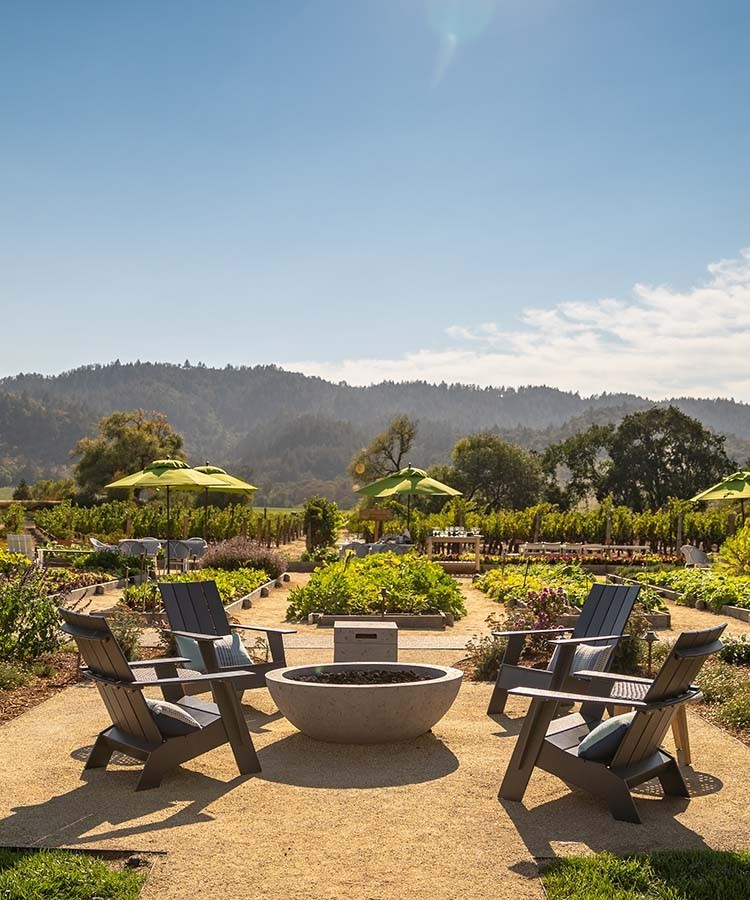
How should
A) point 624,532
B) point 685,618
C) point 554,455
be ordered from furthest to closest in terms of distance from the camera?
point 554,455, point 624,532, point 685,618

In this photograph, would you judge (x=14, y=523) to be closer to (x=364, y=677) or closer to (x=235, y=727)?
(x=364, y=677)

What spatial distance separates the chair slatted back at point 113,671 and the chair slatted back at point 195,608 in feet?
5.34

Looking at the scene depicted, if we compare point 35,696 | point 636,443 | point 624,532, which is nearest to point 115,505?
point 624,532

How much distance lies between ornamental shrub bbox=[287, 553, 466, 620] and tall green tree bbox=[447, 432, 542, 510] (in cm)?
3661

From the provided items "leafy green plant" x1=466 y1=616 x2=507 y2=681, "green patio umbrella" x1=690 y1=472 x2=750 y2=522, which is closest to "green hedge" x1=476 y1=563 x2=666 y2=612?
"leafy green plant" x1=466 y1=616 x2=507 y2=681

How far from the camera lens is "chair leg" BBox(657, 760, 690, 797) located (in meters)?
4.77

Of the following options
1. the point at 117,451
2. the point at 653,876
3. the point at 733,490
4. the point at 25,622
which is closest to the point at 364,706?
the point at 653,876

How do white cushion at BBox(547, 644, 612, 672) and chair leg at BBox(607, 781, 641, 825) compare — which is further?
white cushion at BBox(547, 644, 612, 672)

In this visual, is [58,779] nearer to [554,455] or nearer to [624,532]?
[624,532]

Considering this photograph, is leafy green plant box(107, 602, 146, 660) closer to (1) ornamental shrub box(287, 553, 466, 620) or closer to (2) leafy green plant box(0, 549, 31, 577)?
(1) ornamental shrub box(287, 553, 466, 620)

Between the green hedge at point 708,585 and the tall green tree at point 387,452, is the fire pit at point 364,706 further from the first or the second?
the tall green tree at point 387,452

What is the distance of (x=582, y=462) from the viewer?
163 ft

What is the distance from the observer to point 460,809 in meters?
4.59

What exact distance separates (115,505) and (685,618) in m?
18.4
